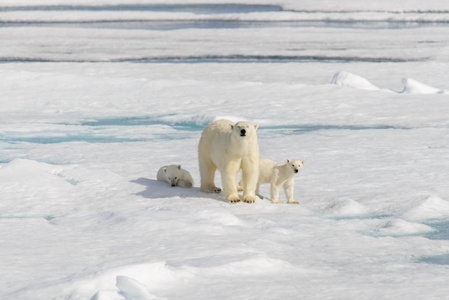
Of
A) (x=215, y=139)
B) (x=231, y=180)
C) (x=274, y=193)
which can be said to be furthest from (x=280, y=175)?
(x=215, y=139)

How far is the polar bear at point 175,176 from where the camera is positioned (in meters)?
5.48

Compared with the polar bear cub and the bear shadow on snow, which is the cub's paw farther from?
the polar bear cub

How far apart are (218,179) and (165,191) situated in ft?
→ 2.99

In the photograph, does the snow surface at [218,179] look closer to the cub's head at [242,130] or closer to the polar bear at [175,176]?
the polar bear at [175,176]

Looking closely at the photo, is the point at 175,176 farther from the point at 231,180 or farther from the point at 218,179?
the point at 218,179

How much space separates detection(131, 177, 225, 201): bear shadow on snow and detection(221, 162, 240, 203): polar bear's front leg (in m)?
0.15

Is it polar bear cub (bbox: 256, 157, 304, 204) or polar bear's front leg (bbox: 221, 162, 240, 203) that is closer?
polar bear's front leg (bbox: 221, 162, 240, 203)

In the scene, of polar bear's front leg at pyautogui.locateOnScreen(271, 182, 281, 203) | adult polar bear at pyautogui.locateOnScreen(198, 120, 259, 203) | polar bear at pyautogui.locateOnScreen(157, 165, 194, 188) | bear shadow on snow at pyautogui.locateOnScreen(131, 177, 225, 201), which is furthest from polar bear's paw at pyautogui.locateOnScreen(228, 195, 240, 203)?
polar bear at pyautogui.locateOnScreen(157, 165, 194, 188)

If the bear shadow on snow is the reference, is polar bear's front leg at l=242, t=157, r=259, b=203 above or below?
above

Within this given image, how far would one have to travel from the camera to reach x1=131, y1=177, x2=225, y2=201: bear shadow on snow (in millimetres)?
5250

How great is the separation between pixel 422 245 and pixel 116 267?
1.75 metres

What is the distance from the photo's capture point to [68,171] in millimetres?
5875

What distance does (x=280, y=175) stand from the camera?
5.26 meters

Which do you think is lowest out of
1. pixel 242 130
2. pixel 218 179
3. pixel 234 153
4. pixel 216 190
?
pixel 218 179
